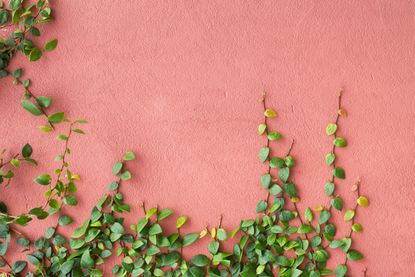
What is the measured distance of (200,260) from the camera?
1630mm

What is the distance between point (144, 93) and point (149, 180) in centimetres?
30

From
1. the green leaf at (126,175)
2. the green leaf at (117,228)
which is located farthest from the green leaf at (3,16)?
the green leaf at (117,228)

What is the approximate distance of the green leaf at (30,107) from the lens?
1.62 meters

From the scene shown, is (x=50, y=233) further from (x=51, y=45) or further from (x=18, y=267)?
(x=51, y=45)

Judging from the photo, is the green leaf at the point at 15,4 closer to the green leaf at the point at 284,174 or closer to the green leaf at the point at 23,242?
the green leaf at the point at 23,242

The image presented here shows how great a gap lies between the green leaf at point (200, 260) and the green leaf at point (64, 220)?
1.45 ft

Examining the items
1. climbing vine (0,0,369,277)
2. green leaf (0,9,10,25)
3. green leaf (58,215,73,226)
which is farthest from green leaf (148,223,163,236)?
green leaf (0,9,10,25)

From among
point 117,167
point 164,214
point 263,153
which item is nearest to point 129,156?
point 117,167

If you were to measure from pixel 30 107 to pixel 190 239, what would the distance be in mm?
690

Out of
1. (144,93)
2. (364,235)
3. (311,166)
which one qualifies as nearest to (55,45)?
(144,93)

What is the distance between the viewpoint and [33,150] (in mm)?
1701

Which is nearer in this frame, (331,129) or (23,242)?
(331,129)

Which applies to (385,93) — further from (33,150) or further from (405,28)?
(33,150)

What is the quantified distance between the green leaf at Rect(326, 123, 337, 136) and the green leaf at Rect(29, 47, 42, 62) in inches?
38.8
